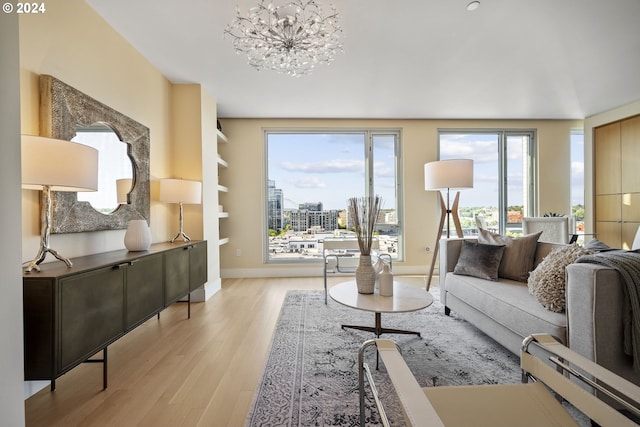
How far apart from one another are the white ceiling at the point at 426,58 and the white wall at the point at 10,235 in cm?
151

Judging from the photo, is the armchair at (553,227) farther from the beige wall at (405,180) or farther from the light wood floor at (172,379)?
the light wood floor at (172,379)

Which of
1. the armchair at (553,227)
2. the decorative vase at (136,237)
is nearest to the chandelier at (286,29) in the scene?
the decorative vase at (136,237)

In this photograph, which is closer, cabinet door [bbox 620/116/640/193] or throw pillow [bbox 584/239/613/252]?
throw pillow [bbox 584/239/613/252]

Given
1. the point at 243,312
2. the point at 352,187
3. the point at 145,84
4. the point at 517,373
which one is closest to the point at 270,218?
the point at 352,187

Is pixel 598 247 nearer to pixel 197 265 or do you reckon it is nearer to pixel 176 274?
pixel 176 274

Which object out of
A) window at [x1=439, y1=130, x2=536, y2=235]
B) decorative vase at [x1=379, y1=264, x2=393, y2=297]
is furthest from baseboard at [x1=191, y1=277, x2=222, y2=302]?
window at [x1=439, y1=130, x2=536, y2=235]

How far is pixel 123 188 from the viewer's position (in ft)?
8.39

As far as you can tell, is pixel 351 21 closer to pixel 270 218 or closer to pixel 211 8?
pixel 211 8

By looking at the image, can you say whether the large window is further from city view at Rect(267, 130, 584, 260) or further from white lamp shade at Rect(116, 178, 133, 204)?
white lamp shade at Rect(116, 178, 133, 204)

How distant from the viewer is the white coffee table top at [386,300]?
1.89 meters

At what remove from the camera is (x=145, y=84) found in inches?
115

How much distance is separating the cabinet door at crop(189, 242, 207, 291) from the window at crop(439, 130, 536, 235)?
3.97m

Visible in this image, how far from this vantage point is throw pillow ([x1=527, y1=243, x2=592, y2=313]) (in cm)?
166

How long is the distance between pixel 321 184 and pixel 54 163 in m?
3.61
